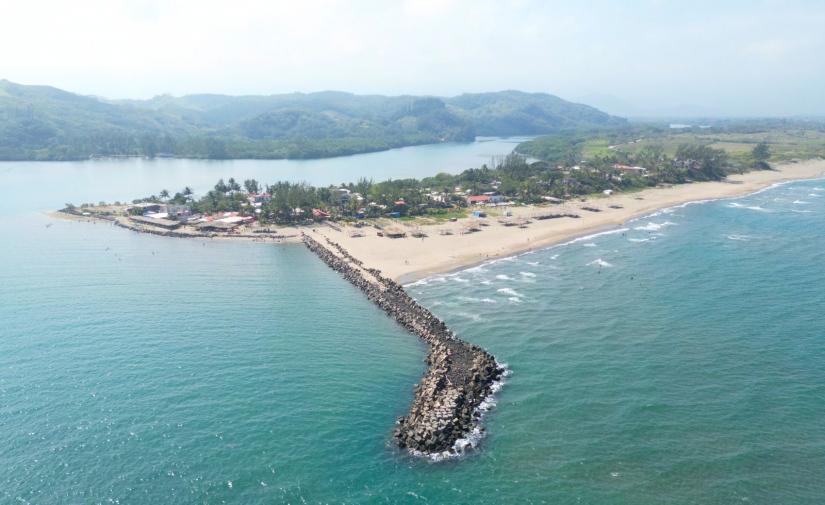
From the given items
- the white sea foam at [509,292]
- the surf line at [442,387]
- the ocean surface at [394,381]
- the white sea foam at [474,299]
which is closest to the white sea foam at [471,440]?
the surf line at [442,387]

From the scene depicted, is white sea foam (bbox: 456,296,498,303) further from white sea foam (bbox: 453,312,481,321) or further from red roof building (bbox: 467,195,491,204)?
red roof building (bbox: 467,195,491,204)

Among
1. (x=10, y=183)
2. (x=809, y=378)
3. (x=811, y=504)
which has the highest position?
(x=10, y=183)

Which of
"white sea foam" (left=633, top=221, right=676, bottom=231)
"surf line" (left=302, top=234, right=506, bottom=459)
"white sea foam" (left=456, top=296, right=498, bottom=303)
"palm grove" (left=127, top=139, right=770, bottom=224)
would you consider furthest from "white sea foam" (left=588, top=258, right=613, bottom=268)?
"palm grove" (left=127, top=139, right=770, bottom=224)

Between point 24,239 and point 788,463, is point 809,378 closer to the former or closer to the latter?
point 788,463

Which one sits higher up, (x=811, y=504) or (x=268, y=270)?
(x=268, y=270)

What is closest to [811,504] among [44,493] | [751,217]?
[44,493]

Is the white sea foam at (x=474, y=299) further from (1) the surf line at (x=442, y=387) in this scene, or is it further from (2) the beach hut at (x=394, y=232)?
(2) the beach hut at (x=394, y=232)
